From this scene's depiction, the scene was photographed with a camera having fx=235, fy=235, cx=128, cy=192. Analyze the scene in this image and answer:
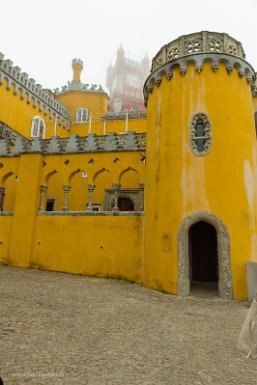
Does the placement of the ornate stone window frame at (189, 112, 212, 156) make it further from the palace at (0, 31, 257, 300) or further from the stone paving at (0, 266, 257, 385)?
the stone paving at (0, 266, 257, 385)

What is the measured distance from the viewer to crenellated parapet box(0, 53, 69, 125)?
16609 millimetres

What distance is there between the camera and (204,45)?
31.0 feet

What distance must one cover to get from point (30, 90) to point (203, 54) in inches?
580

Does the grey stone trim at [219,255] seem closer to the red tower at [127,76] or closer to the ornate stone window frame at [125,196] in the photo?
the ornate stone window frame at [125,196]

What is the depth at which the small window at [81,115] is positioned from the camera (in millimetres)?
23469

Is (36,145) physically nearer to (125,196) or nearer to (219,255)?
(125,196)

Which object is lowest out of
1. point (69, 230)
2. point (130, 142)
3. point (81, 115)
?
point (69, 230)

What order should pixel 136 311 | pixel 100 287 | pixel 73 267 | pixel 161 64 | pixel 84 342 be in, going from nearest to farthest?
pixel 84 342, pixel 136 311, pixel 100 287, pixel 161 64, pixel 73 267

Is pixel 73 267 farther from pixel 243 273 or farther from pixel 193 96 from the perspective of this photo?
pixel 193 96

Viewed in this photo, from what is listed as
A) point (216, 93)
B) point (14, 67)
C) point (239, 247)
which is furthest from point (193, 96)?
point (14, 67)

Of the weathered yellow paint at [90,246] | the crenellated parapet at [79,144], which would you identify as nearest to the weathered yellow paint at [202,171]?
the weathered yellow paint at [90,246]

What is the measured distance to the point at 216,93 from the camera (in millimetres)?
9188

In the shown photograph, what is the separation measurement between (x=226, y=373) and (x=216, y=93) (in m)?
8.91

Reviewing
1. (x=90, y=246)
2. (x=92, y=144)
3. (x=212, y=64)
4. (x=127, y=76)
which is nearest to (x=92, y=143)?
(x=92, y=144)
